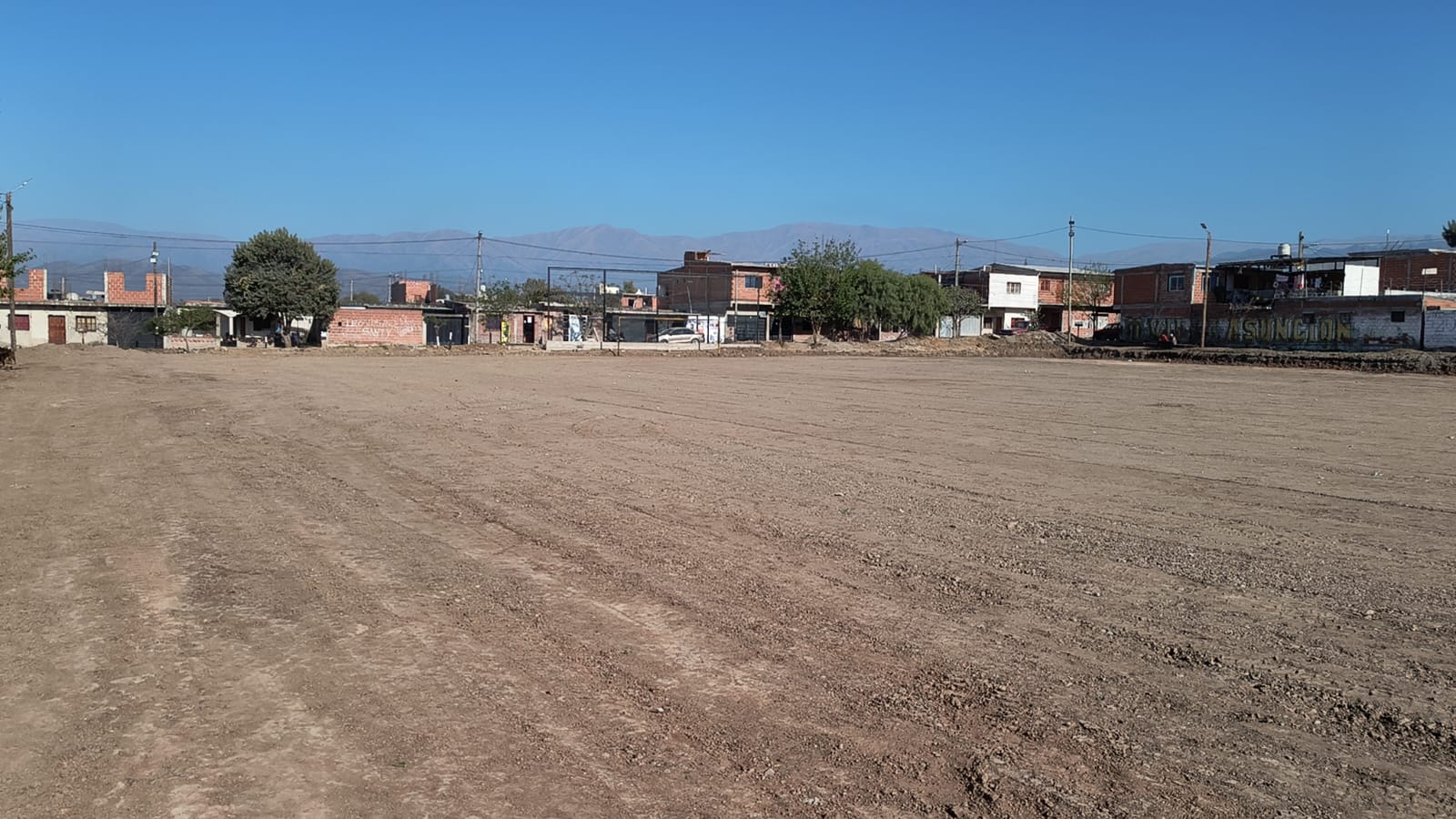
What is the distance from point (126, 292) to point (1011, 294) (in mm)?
77061

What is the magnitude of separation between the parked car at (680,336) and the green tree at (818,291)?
975cm

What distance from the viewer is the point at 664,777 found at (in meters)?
4.36

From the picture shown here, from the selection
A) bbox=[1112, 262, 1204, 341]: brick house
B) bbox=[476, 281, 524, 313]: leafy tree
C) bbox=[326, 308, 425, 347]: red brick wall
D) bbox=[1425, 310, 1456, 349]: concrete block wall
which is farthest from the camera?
bbox=[476, 281, 524, 313]: leafy tree

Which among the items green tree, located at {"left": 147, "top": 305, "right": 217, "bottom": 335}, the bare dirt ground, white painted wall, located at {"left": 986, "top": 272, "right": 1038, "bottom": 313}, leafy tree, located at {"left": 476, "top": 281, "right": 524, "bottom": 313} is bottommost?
the bare dirt ground

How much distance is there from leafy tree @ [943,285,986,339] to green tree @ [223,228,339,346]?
47.2 meters

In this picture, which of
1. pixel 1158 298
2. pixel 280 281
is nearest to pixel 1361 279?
pixel 1158 298

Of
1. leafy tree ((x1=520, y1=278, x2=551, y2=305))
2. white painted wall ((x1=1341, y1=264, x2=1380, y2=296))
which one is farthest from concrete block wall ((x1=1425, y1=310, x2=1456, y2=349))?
leafy tree ((x1=520, y1=278, x2=551, y2=305))

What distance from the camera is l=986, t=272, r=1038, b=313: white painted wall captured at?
95438 mm

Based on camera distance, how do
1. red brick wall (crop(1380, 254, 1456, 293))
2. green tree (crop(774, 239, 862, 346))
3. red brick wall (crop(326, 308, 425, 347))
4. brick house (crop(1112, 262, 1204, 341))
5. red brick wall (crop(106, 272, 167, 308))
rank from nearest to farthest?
red brick wall (crop(326, 308, 425, 347)) < red brick wall (crop(1380, 254, 1456, 293)) < brick house (crop(1112, 262, 1204, 341)) < red brick wall (crop(106, 272, 167, 308)) < green tree (crop(774, 239, 862, 346))

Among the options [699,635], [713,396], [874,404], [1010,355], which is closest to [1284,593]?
[699,635]

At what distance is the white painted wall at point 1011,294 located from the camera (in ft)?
313

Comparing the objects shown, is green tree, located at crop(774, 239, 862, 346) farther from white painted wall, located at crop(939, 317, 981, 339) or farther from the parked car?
white painted wall, located at crop(939, 317, 981, 339)

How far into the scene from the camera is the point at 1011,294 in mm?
96562

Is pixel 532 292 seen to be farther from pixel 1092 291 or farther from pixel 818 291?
pixel 1092 291
